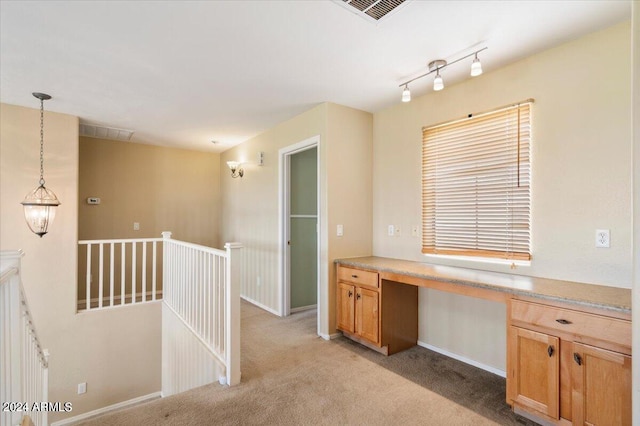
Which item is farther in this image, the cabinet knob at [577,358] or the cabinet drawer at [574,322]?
the cabinet knob at [577,358]

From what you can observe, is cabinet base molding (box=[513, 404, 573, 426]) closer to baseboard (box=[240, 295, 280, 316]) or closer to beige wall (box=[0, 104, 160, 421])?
baseboard (box=[240, 295, 280, 316])

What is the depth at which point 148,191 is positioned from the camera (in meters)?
5.34

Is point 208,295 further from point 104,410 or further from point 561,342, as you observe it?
point 561,342

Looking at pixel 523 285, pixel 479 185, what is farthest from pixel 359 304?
pixel 479 185

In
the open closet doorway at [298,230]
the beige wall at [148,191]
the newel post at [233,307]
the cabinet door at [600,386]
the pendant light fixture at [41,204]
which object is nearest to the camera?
the cabinet door at [600,386]

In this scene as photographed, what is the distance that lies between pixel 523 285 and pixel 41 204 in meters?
4.51

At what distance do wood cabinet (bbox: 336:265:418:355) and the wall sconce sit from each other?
2747 mm

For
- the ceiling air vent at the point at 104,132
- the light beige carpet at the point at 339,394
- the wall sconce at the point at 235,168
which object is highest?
the ceiling air vent at the point at 104,132

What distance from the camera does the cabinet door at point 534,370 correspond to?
1811 mm

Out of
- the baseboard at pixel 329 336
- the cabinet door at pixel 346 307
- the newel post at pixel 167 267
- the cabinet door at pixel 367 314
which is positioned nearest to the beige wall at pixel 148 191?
the newel post at pixel 167 267

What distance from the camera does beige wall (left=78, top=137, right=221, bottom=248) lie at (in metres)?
4.83

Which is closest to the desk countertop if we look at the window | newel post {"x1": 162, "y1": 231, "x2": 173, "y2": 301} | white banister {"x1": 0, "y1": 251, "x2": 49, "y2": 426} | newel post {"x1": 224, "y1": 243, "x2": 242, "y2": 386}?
the window

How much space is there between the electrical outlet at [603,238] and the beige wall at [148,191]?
558 cm

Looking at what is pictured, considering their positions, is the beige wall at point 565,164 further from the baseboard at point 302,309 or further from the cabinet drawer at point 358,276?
the baseboard at point 302,309
